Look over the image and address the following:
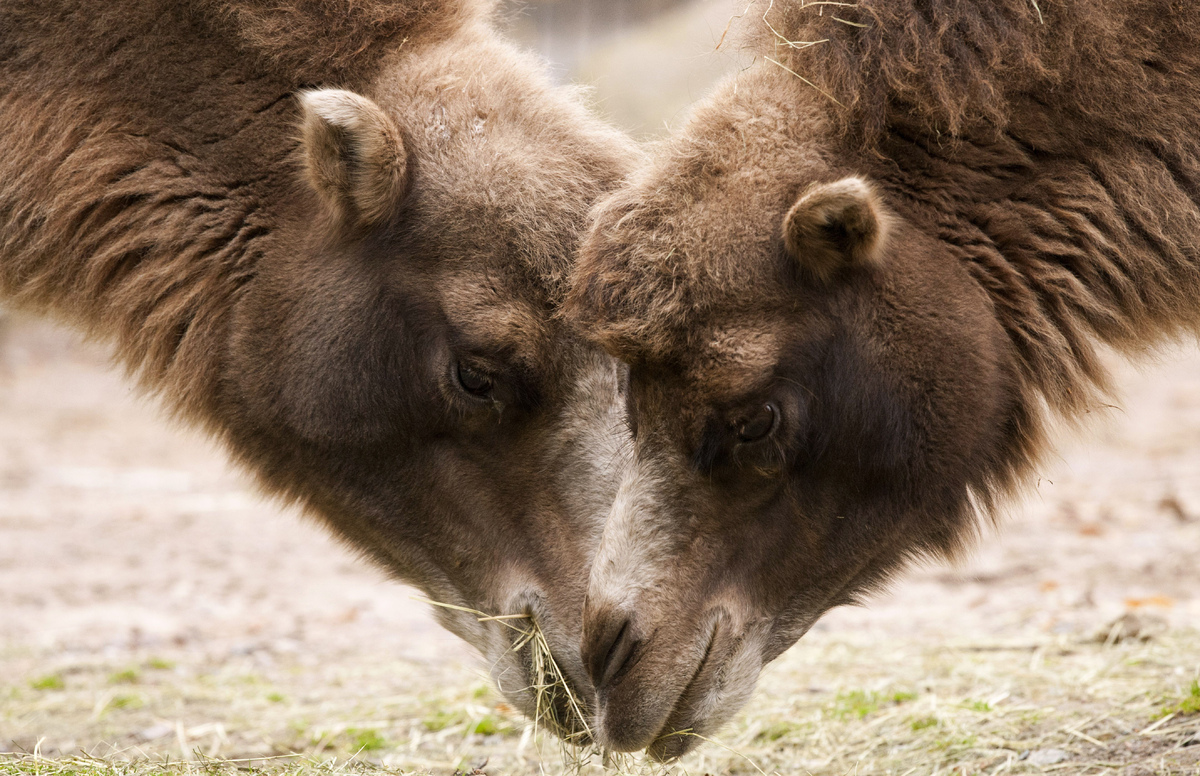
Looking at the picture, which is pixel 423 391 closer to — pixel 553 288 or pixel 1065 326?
pixel 553 288

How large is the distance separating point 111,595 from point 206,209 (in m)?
6.10

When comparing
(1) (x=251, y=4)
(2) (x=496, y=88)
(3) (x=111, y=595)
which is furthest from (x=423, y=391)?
(3) (x=111, y=595)

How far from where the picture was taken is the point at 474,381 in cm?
459

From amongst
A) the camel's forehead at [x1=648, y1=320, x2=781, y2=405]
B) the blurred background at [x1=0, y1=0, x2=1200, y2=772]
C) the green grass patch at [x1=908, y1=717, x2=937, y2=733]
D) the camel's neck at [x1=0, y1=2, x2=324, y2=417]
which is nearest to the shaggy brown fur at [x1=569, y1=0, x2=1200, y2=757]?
the camel's forehead at [x1=648, y1=320, x2=781, y2=405]

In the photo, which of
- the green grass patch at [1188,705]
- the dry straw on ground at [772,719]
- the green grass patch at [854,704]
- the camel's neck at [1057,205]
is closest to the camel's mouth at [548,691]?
the dry straw on ground at [772,719]

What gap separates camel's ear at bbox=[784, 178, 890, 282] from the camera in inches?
140

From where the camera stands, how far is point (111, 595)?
9836mm

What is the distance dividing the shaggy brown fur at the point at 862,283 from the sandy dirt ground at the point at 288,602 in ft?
2.21

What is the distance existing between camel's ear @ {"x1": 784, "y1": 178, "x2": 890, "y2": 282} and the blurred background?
43.7 inches

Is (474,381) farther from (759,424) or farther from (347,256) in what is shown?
(759,424)

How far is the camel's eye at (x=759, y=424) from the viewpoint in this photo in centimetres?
385

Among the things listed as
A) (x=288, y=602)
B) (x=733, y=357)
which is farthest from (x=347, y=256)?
(x=288, y=602)

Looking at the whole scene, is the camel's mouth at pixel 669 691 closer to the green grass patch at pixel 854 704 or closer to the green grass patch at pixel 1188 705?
the green grass patch at pixel 854 704

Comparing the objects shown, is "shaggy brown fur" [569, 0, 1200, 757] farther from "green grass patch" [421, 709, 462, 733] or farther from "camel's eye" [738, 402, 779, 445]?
"green grass patch" [421, 709, 462, 733]
